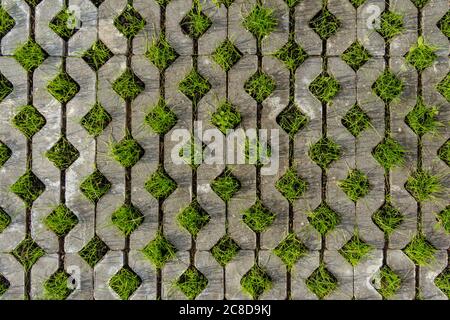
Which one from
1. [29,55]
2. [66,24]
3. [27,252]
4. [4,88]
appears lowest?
[27,252]

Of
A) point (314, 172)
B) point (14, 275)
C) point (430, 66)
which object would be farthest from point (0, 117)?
point (430, 66)

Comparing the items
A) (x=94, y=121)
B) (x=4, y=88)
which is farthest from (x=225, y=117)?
(x=4, y=88)

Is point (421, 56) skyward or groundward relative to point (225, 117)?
skyward

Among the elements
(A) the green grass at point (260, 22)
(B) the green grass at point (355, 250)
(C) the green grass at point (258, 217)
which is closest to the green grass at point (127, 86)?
(A) the green grass at point (260, 22)

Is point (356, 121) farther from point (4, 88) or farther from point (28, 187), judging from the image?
point (4, 88)

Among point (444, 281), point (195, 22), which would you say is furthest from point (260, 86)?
point (444, 281)
